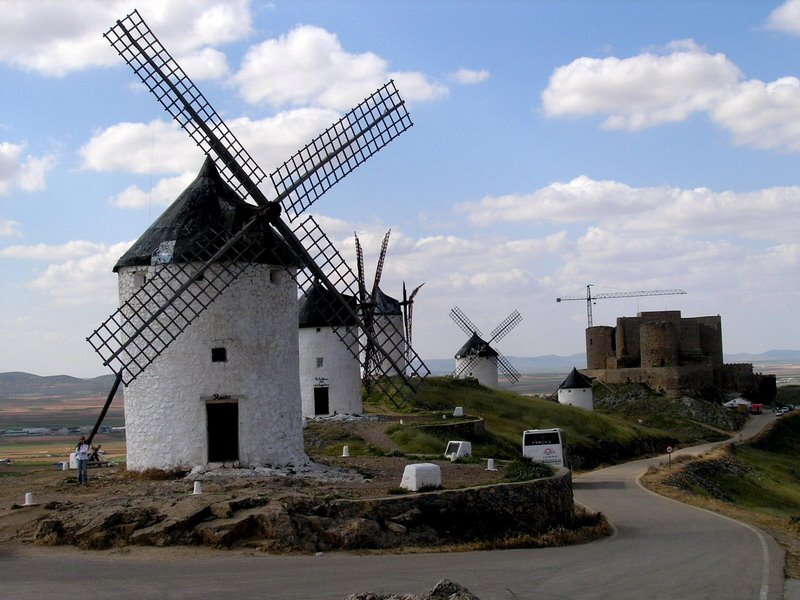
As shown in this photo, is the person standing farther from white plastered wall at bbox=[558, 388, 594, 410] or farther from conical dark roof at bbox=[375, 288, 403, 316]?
white plastered wall at bbox=[558, 388, 594, 410]

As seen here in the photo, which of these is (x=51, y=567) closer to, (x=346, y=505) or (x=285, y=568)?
(x=285, y=568)

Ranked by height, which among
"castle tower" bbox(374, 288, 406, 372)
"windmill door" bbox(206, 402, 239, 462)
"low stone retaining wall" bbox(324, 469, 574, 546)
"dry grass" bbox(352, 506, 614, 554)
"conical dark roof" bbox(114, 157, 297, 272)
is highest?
"conical dark roof" bbox(114, 157, 297, 272)

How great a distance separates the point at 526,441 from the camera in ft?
112

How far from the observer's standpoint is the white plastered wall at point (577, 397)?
203 ft

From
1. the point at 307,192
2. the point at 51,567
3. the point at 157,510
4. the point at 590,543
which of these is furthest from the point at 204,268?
the point at 590,543

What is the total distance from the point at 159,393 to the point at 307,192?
255 inches

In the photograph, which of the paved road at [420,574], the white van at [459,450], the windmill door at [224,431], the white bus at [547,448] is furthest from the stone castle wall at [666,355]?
the paved road at [420,574]

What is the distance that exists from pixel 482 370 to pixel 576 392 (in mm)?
6513

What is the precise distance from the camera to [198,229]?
74.9ft

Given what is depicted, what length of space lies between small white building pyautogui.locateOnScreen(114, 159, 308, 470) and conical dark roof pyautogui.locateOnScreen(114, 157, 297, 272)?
3cm

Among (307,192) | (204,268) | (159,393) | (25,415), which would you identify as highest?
(307,192)

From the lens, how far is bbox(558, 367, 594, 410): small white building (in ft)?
203

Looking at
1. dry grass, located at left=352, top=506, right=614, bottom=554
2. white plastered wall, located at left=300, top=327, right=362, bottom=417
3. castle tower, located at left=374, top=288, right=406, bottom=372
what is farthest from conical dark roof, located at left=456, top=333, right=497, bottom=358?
dry grass, located at left=352, top=506, right=614, bottom=554

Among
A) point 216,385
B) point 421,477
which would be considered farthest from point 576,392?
point 421,477
